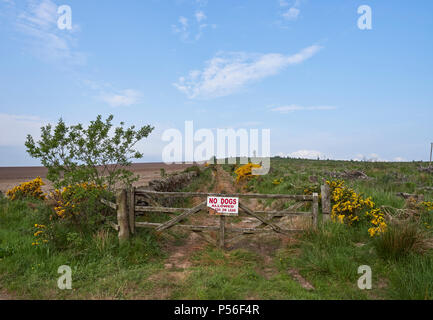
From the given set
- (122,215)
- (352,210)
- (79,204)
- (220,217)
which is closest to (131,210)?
(122,215)

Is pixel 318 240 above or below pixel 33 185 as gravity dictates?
below

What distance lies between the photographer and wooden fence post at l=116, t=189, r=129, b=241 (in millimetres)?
6414

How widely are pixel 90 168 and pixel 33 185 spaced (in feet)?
20.8

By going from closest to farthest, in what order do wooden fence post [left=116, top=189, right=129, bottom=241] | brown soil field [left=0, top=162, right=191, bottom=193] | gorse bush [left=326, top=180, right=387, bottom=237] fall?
wooden fence post [left=116, top=189, right=129, bottom=241] → gorse bush [left=326, top=180, right=387, bottom=237] → brown soil field [left=0, top=162, right=191, bottom=193]

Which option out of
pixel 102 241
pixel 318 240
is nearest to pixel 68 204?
pixel 102 241

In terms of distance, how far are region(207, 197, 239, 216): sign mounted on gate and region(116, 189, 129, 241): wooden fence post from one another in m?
2.17

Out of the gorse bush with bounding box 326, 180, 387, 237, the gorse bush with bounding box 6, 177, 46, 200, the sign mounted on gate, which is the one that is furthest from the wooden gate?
the gorse bush with bounding box 6, 177, 46, 200

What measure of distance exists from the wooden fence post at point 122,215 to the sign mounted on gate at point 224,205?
7.11 ft

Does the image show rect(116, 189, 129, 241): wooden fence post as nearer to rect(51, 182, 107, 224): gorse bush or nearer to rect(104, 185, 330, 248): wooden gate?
rect(104, 185, 330, 248): wooden gate

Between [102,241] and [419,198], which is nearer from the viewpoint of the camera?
[102,241]

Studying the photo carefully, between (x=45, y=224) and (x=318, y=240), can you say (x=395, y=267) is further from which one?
(x=45, y=224)

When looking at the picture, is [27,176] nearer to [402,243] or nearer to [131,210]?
[131,210]

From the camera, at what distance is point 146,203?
8469 mm
